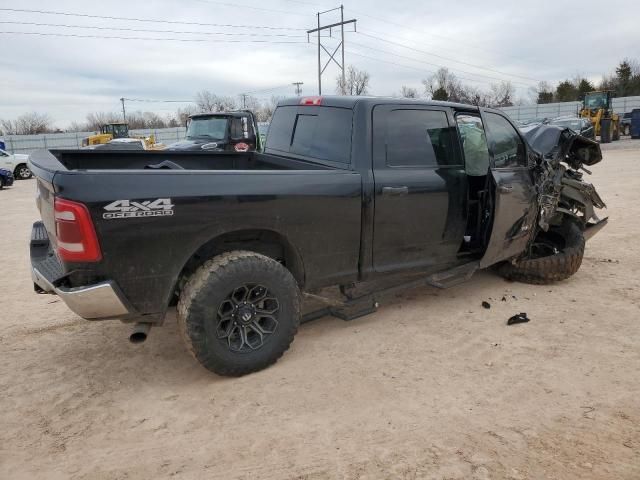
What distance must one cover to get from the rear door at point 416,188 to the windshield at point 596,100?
3482 cm

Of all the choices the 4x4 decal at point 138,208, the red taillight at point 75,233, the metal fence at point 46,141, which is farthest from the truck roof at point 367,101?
the metal fence at point 46,141

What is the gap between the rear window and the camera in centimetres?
424

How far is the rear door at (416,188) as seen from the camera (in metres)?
4.20

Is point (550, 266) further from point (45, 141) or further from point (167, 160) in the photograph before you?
point (45, 141)

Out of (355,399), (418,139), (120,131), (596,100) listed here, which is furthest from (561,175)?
(120,131)

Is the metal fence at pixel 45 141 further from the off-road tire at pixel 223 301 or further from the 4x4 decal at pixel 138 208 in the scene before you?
the 4x4 decal at pixel 138 208

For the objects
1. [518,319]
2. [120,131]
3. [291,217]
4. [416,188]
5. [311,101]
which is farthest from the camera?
[120,131]

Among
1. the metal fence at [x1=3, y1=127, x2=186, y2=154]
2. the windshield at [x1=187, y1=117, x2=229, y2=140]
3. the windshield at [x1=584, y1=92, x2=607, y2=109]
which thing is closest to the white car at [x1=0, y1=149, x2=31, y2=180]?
the windshield at [x1=187, y1=117, x2=229, y2=140]

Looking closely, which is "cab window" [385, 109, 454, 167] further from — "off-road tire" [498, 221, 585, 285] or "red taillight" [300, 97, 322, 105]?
"off-road tire" [498, 221, 585, 285]

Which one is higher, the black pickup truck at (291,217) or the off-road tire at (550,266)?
the black pickup truck at (291,217)

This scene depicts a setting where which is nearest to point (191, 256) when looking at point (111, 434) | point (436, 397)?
point (111, 434)

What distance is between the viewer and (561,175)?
18.3 ft

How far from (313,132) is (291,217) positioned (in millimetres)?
1224

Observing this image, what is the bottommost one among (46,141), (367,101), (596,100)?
(46,141)
